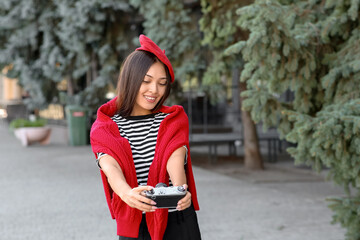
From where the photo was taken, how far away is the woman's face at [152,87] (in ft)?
7.77

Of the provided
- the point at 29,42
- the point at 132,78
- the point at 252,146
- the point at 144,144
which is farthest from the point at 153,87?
the point at 29,42

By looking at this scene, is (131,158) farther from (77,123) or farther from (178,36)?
(77,123)

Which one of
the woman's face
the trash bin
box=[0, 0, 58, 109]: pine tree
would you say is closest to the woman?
the woman's face

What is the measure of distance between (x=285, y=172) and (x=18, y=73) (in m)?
11.7

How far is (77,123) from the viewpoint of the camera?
53.2 feet

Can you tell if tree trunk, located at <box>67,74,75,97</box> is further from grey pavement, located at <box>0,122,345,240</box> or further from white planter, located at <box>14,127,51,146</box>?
grey pavement, located at <box>0,122,345,240</box>

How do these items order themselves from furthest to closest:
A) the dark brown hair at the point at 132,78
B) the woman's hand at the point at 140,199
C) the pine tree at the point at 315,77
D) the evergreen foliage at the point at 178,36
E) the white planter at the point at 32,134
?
the white planter at the point at 32,134
the evergreen foliage at the point at 178,36
the pine tree at the point at 315,77
the dark brown hair at the point at 132,78
the woman's hand at the point at 140,199

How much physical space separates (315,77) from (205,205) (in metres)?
2.78

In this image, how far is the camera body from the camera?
2.01 meters

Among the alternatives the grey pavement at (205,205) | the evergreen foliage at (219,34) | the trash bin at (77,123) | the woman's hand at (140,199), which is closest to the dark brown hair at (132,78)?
the woman's hand at (140,199)

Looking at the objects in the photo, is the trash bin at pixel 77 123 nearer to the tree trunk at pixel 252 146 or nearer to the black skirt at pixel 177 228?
the tree trunk at pixel 252 146

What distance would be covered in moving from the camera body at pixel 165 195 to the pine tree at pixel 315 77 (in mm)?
2427

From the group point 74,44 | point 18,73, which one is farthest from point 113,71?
point 18,73

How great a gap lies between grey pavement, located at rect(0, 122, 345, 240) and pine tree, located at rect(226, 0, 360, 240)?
129 centimetres
